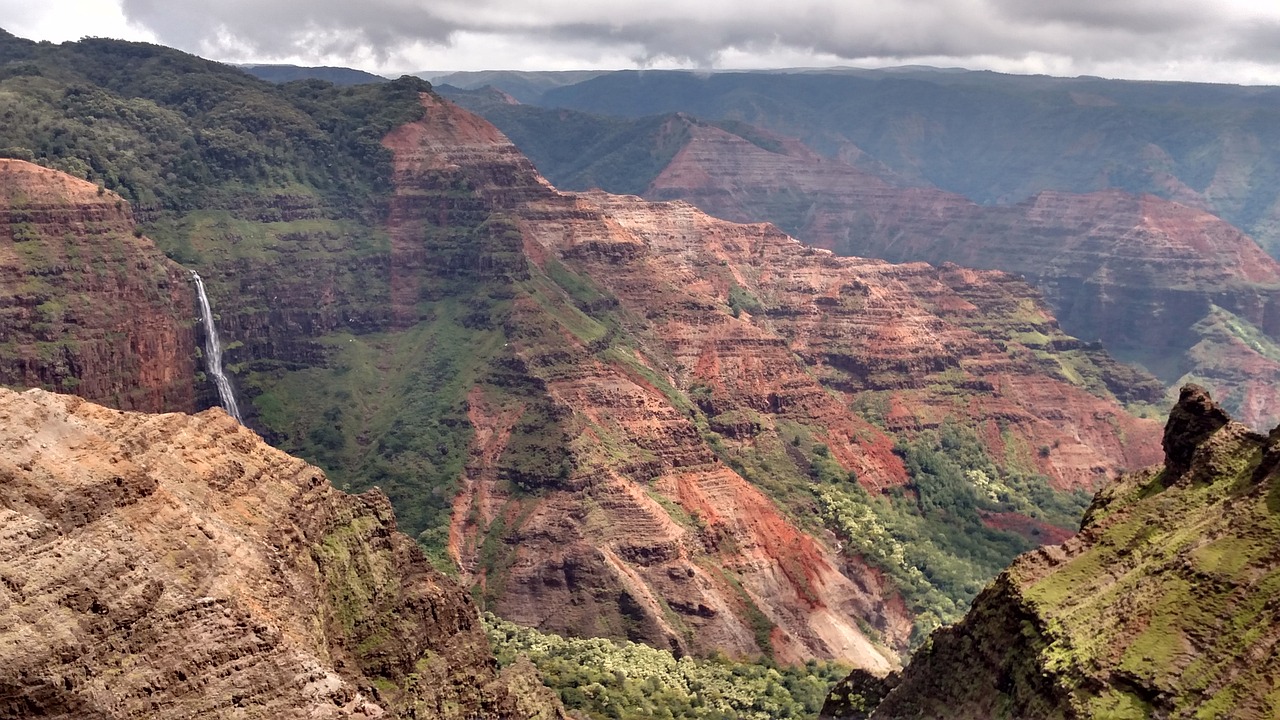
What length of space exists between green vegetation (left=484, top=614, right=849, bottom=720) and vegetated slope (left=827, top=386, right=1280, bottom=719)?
141ft

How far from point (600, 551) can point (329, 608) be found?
80961mm

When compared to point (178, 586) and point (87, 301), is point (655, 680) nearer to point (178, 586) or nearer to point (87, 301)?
point (87, 301)

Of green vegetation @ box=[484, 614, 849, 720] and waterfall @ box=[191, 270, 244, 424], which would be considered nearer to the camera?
green vegetation @ box=[484, 614, 849, 720]

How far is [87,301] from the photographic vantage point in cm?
17962

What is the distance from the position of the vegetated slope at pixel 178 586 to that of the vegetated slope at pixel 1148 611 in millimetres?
31859

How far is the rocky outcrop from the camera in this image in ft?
565

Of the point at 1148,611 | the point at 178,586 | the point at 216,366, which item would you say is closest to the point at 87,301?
the point at 216,366

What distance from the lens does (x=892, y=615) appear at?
620 feet

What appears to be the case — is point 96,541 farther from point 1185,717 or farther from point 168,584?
point 1185,717

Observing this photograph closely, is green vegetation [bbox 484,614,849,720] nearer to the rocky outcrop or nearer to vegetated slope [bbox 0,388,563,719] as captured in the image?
vegetated slope [bbox 0,388,563,719]

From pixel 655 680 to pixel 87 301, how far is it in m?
81.4

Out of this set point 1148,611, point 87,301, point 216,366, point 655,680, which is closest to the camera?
point 1148,611

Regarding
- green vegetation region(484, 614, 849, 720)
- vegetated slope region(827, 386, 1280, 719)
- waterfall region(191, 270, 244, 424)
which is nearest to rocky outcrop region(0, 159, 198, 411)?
waterfall region(191, 270, 244, 424)

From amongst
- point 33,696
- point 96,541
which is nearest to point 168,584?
point 96,541
